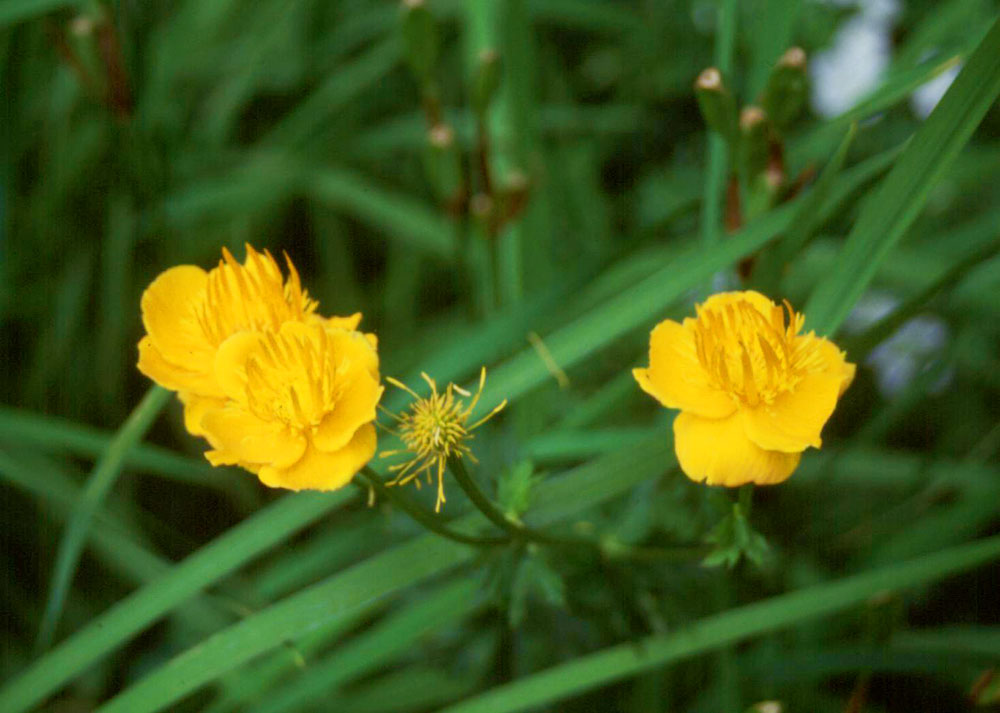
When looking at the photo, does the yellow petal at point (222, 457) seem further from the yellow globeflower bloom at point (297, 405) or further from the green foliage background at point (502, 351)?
the green foliage background at point (502, 351)

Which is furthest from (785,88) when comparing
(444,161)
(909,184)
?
(444,161)

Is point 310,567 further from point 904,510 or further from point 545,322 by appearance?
point 904,510

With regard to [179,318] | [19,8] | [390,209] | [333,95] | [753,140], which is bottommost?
[179,318]

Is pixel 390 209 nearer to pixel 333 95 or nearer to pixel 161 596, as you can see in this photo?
pixel 333 95

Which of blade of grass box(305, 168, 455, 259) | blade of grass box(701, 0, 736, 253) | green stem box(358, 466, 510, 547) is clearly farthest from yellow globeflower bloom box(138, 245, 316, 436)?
blade of grass box(305, 168, 455, 259)

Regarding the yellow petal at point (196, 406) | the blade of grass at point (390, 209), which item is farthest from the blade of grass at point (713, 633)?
the blade of grass at point (390, 209)

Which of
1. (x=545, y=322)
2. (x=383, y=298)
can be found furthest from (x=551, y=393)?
(x=383, y=298)
